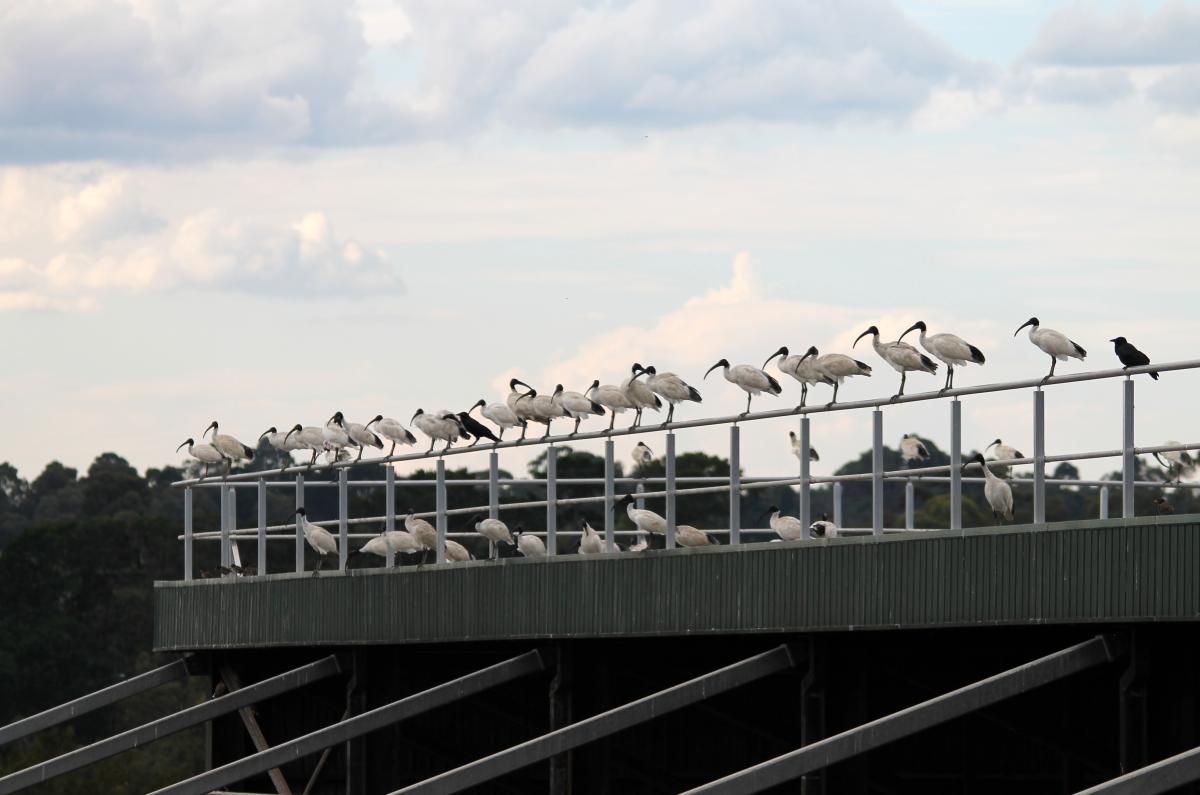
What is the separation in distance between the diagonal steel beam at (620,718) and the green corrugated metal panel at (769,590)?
405 mm

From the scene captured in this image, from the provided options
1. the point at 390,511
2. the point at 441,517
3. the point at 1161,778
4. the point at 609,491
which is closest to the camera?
the point at 1161,778

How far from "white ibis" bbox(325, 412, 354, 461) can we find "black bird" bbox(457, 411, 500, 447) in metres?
4.58

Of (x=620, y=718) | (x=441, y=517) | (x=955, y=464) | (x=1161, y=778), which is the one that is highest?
(x=955, y=464)

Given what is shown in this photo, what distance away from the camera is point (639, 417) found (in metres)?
29.3

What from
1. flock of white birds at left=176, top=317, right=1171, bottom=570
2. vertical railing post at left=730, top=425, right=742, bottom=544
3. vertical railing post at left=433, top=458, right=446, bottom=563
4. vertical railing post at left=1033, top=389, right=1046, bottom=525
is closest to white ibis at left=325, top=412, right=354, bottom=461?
flock of white birds at left=176, top=317, right=1171, bottom=570

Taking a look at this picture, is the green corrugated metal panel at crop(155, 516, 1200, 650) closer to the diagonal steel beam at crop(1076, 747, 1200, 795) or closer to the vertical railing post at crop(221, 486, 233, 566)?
the vertical railing post at crop(221, 486, 233, 566)

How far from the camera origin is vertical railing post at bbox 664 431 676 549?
25.2m

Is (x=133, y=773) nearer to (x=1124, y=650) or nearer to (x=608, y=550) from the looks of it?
(x=608, y=550)

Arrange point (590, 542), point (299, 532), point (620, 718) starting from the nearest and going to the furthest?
1. point (620, 718)
2. point (590, 542)
3. point (299, 532)

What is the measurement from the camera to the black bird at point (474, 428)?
31.0 meters

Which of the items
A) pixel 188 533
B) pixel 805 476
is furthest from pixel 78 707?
pixel 805 476

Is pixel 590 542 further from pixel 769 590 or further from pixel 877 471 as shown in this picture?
pixel 877 471

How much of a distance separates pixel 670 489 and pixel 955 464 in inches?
182

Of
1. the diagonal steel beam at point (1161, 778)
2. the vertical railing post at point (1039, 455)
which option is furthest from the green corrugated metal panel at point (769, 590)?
the diagonal steel beam at point (1161, 778)
